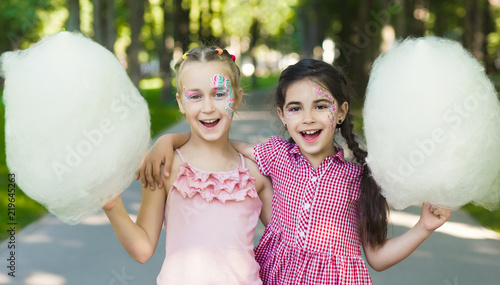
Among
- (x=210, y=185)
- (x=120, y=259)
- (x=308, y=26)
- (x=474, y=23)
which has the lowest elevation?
(x=308, y=26)

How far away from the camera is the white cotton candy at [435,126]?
179cm

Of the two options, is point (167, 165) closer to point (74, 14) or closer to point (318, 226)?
point (318, 226)

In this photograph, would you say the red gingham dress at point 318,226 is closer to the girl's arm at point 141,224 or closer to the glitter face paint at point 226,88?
the glitter face paint at point 226,88

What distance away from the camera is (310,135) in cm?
226

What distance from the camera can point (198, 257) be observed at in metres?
2.18

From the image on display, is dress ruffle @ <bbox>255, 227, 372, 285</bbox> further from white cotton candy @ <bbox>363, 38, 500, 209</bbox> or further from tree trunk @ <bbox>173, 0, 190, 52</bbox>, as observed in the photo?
tree trunk @ <bbox>173, 0, 190, 52</bbox>

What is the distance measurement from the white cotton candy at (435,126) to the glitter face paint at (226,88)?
0.59 meters

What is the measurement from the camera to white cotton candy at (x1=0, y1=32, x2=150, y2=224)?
1694 mm

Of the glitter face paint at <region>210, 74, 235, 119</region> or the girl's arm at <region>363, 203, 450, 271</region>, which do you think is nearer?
the girl's arm at <region>363, 203, 450, 271</region>

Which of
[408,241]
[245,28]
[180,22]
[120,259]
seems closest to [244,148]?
[408,241]

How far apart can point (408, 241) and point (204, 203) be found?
2.60ft

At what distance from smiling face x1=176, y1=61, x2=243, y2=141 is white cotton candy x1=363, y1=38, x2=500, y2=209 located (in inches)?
23.6

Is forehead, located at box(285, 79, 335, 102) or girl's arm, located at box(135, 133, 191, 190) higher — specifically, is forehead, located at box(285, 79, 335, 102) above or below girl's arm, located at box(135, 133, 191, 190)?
above

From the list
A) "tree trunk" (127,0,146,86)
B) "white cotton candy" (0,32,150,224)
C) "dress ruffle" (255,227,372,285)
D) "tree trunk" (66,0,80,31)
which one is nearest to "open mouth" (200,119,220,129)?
"white cotton candy" (0,32,150,224)
